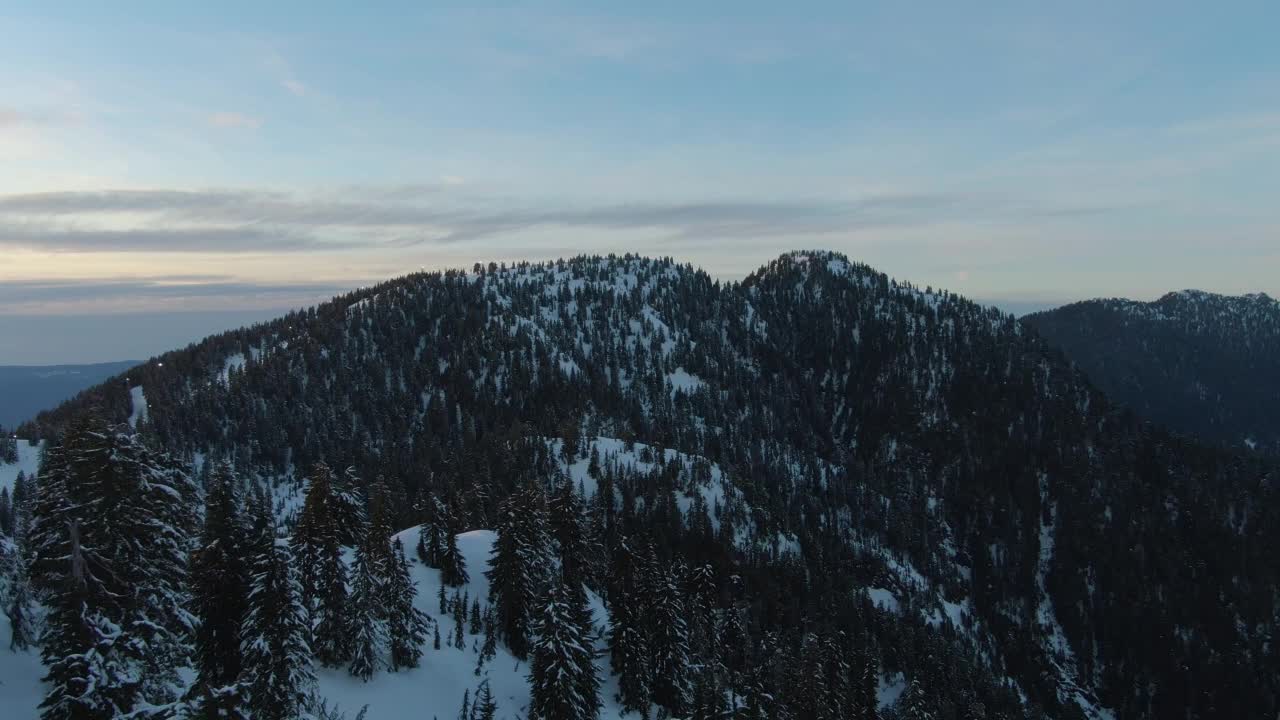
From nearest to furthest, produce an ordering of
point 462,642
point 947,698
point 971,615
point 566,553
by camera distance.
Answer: point 462,642
point 566,553
point 947,698
point 971,615

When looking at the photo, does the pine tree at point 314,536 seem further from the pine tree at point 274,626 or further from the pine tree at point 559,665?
the pine tree at point 559,665

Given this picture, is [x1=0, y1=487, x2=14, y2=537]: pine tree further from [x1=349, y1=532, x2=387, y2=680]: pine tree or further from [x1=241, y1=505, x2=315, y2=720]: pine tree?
[x1=241, y1=505, x2=315, y2=720]: pine tree

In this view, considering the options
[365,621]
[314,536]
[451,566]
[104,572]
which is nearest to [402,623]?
[365,621]

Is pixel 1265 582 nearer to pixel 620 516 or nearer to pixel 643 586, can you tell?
pixel 620 516

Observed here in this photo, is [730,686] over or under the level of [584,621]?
under

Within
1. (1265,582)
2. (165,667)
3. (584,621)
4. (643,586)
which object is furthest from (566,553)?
(1265,582)

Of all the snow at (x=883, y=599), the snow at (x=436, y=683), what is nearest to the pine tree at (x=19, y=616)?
the snow at (x=436, y=683)

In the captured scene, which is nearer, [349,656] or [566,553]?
[349,656]
